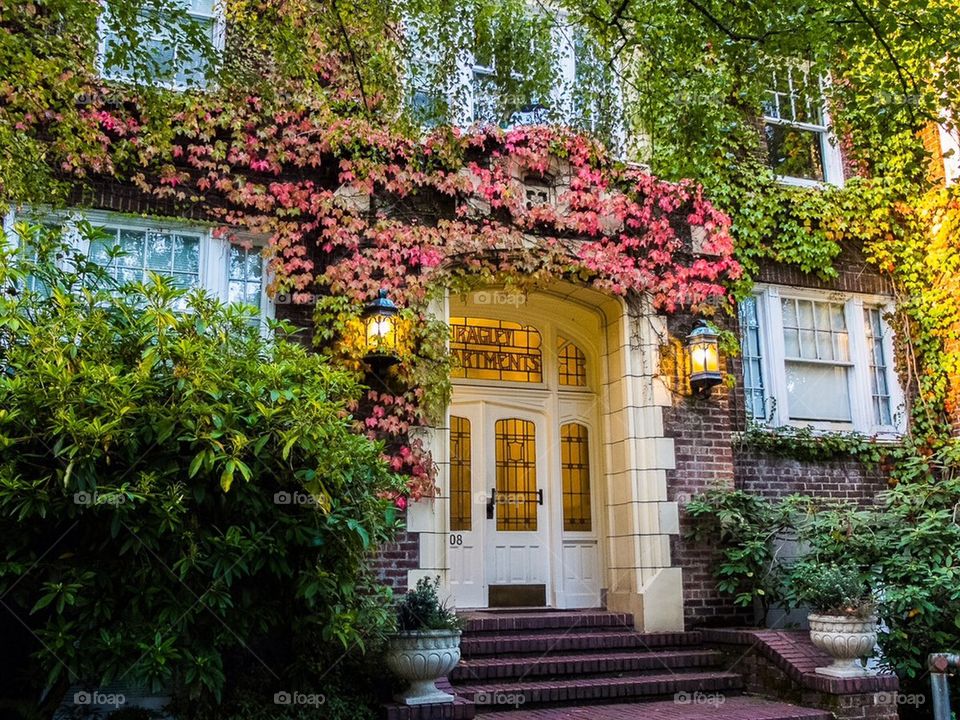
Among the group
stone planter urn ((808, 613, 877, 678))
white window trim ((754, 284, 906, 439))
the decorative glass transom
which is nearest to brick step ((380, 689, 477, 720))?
stone planter urn ((808, 613, 877, 678))

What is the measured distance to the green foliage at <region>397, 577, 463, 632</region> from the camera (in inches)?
251

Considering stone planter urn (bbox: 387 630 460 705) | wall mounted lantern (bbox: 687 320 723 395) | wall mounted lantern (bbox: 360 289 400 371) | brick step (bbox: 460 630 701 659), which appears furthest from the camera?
wall mounted lantern (bbox: 687 320 723 395)

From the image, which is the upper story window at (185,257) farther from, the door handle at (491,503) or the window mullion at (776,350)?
the window mullion at (776,350)

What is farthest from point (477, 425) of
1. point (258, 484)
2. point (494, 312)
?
point (258, 484)

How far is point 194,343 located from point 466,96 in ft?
15.2

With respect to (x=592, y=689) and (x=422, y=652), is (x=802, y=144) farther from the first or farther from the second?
(x=422, y=652)

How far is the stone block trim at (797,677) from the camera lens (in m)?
6.71

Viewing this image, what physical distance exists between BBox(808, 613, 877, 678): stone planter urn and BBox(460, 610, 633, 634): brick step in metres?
1.97

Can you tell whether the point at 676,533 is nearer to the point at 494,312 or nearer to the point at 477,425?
the point at 477,425

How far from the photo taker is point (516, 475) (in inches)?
368

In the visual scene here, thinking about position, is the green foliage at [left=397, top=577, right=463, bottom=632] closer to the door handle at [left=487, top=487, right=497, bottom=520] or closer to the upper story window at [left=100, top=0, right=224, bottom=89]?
the door handle at [left=487, top=487, right=497, bottom=520]

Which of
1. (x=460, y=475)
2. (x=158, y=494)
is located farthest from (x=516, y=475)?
(x=158, y=494)

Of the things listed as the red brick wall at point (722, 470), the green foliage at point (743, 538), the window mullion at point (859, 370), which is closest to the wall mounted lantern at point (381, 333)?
the red brick wall at point (722, 470)

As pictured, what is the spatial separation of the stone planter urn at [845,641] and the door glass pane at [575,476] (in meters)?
2.97
